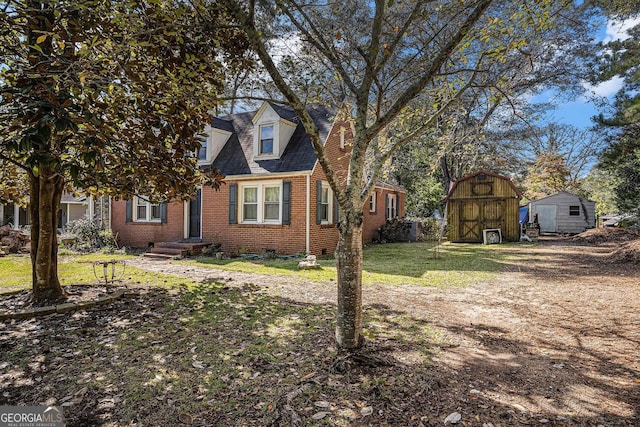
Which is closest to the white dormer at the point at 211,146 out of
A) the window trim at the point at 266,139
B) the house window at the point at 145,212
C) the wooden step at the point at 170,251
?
the window trim at the point at 266,139

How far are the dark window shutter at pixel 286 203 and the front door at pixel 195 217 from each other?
3.94 meters

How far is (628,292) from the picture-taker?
6.17 meters

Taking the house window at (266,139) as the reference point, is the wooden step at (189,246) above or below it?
below

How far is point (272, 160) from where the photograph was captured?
12.3 metres

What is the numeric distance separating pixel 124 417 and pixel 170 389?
0.42 metres

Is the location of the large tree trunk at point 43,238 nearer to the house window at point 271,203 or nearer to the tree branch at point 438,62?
the tree branch at point 438,62

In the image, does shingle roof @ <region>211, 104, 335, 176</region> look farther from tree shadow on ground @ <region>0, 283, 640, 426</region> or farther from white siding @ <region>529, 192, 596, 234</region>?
white siding @ <region>529, 192, 596, 234</region>

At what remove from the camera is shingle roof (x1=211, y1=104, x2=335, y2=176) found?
463 inches

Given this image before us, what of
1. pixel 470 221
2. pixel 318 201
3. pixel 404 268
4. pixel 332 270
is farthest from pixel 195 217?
pixel 470 221

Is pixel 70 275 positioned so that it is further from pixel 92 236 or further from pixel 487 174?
pixel 487 174

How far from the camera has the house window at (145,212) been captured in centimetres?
1408

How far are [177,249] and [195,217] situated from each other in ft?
6.00

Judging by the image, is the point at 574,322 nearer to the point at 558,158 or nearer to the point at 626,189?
the point at 626,189

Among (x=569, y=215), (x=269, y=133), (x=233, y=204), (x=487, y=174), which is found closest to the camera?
(x=233, y=204)
